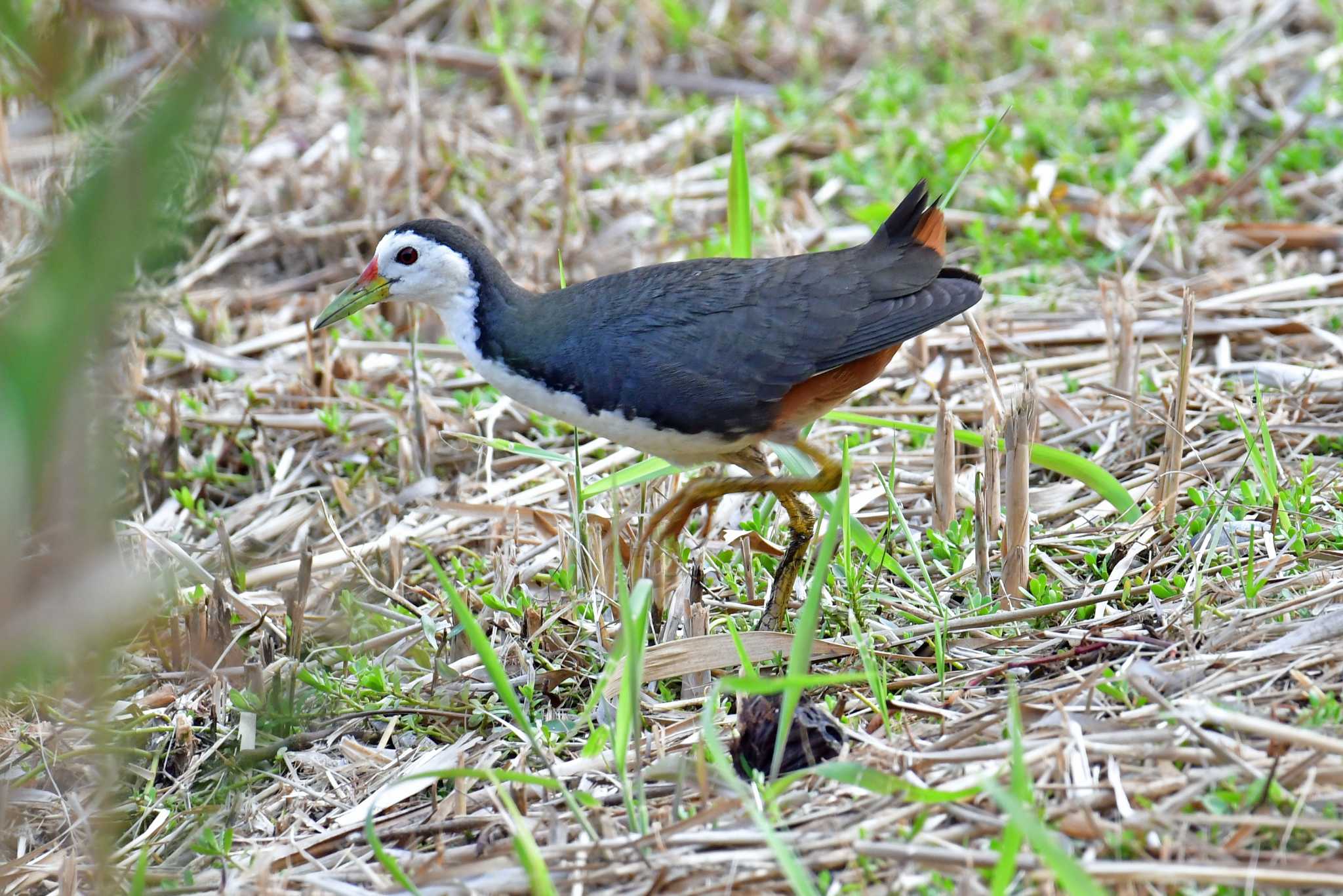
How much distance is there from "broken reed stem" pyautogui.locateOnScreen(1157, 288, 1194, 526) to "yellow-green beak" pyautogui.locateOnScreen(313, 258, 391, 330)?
223 cm

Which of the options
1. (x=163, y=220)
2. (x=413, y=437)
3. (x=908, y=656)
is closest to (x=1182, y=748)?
(x=908, y=656)

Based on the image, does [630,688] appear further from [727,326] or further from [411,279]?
[411,279]

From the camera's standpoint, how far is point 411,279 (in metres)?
3.77

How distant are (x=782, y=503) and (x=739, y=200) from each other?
1052 millimetres

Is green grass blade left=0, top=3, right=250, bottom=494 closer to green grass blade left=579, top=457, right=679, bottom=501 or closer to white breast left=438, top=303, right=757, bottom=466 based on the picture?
white breast left=438, top=303, right=757, bottom=466

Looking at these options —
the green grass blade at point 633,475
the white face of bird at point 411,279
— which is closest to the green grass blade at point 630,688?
the green grass blade at point 633,475

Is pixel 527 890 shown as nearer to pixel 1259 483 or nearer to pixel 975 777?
pixel 975 777

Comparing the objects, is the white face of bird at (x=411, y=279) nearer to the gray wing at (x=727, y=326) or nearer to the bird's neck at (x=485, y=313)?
the bird's neck at (x=485, y=313)

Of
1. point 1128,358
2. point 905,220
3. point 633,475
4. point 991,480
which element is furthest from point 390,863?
point 1128,358

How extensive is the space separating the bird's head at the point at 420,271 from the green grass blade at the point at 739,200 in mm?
913

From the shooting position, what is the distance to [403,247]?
12.4ft

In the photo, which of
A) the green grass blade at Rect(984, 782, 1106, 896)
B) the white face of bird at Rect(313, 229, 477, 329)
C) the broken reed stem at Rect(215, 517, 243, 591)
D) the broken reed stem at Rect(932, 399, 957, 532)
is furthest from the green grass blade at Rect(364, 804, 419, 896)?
the broken reed stem at Rect(932, 399, 957, 532)

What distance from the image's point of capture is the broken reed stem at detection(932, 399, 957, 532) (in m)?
3.63

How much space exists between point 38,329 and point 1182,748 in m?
2.22
